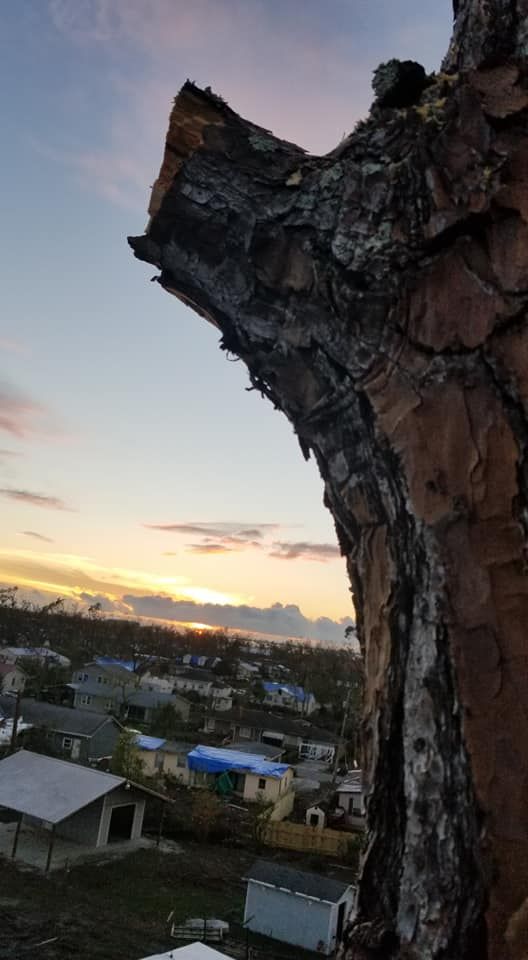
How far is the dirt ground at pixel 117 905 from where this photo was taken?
11828mm

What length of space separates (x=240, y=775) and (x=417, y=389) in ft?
89.3

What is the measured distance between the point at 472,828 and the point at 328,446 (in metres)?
1.11

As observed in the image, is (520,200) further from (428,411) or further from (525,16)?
(525,16)

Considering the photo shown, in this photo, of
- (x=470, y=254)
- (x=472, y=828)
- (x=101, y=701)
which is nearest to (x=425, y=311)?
(x=470, y=254)

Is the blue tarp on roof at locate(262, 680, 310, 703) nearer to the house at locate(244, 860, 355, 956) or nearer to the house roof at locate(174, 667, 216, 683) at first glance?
the house roof at locate(174, 667, 216, 683)

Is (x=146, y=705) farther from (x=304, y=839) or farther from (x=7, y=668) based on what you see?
(x=304, y=839)

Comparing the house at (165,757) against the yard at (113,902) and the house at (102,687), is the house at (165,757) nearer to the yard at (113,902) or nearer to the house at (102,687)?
the yard at (113,902)

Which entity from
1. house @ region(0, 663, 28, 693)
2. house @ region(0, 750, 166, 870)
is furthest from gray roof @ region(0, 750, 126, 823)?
house @ region(0, 663, 28, 693)

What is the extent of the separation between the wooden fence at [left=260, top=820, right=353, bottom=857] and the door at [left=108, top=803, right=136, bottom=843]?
3635 millimetres

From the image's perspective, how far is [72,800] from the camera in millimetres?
16453

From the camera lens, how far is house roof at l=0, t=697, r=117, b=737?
1134 inches

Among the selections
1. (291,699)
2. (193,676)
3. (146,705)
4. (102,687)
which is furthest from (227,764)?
(193,676)

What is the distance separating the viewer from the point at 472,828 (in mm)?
1793

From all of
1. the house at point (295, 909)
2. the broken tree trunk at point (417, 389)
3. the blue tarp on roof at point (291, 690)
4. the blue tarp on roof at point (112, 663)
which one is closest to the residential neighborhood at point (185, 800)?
the house at point (295, 909)
